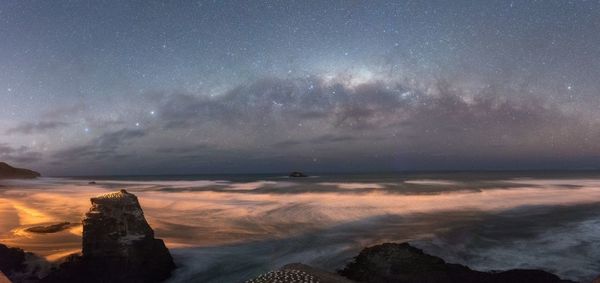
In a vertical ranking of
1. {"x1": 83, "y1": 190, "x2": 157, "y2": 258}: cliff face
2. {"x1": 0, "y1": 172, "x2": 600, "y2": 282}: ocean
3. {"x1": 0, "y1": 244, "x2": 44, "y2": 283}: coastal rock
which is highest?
{"x1": 83, "y1": 190, "x2": 157, "y2": 258}: cliff face

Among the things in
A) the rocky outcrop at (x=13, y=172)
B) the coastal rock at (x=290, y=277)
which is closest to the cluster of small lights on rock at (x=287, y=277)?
the coastal rock at (x=290, y=277)

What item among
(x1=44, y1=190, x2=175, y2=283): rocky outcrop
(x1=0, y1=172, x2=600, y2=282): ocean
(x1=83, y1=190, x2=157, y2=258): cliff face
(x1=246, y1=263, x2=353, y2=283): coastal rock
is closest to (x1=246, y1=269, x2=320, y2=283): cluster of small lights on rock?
(x1=246, y1=263, x2=353, y2=283): coastal rock

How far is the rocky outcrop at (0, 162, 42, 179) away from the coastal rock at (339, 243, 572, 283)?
534ft

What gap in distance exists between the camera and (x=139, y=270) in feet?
42.1

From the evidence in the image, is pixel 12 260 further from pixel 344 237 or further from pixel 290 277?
pixel 344 237

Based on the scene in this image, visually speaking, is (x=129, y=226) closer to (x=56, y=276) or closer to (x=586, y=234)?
(x=56, y=276)

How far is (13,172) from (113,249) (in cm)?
16586

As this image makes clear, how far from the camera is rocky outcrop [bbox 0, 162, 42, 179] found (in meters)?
137

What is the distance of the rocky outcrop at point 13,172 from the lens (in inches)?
5384

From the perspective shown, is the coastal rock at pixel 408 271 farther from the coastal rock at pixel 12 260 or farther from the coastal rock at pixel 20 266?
the coastal rock at pixel 12 260

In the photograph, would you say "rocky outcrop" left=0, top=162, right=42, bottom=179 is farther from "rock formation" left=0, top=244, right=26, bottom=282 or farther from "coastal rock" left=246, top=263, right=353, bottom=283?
"coastal rock" left=246, top=263, right=353, bottom=283

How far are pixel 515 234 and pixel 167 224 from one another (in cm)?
2411

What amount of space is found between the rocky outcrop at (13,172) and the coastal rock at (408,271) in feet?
534

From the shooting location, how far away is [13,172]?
142625mm
